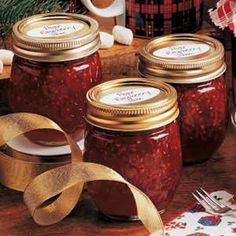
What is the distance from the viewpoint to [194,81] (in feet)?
2.85

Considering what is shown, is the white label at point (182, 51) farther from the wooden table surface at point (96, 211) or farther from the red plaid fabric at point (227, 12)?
the wooden table surface at point (96, 211)

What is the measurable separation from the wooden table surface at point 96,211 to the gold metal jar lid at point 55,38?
0.54 ft

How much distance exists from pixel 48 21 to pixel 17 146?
16 centimetres

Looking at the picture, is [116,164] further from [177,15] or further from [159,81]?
[177,15]

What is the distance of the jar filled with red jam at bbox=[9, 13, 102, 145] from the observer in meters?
0.88

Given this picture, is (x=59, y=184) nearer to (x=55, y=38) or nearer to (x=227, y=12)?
(x=55, y=38)

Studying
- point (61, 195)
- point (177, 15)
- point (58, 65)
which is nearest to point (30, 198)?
point (61, 195)

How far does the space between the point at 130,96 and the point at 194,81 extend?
0.10m

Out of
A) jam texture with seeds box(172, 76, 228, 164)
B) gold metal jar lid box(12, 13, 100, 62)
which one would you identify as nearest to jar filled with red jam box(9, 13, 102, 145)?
gold metal jar lid box(12, 13, 100, 62)

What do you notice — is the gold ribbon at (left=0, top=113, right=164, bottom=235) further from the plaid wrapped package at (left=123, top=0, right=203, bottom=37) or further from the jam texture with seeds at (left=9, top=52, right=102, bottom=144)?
the plaid wrapped package at (left=123, top=0, right=203, bottom=37)

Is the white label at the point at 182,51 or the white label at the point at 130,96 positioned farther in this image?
the white label at the point at 182,51

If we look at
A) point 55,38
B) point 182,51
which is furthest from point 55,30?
point 182,51

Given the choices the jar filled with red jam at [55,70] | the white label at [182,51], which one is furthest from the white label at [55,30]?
the white label at [182,51]

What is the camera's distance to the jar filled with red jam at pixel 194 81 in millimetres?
871
